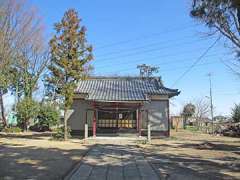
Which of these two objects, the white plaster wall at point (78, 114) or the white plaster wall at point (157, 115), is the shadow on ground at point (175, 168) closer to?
the white plaster wall at point (78, 114)

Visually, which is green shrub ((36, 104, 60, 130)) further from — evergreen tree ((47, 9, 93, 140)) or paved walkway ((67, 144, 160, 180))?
paved walkway ((67, 144, 160, 180))

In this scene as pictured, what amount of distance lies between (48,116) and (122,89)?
1404cm

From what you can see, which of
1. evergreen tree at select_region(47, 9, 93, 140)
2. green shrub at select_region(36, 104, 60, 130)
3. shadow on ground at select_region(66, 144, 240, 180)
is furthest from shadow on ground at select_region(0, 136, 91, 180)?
green shrub at select_region(36, 104, 60, 130)

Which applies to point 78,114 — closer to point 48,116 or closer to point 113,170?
point 48,116

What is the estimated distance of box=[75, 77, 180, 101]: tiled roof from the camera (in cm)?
2723

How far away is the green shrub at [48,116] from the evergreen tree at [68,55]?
16791 mm

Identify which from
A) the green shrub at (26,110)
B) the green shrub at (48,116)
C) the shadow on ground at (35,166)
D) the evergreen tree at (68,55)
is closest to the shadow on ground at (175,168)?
the shadow on ground at (35,166)

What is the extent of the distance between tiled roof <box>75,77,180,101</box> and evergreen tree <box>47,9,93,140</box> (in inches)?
128

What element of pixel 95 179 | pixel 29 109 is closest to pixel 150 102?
pixel 29 109

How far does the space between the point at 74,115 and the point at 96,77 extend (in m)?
4.73

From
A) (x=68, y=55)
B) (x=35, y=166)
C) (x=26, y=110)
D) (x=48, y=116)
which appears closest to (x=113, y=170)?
(x=35, y=166)

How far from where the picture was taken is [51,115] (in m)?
40.4

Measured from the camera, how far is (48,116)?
40.5 m

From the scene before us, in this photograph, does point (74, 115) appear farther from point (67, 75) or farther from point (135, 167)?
point (135, 167)
